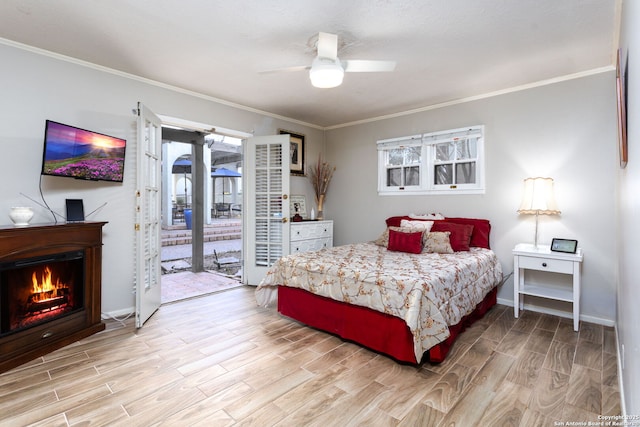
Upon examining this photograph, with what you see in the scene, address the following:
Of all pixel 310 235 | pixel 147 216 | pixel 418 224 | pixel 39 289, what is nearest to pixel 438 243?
pixel 418 224

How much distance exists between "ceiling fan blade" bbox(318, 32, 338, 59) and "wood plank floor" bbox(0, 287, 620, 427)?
241cm

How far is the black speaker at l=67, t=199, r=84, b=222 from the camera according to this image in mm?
2961

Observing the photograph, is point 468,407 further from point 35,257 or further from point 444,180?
point 35,257

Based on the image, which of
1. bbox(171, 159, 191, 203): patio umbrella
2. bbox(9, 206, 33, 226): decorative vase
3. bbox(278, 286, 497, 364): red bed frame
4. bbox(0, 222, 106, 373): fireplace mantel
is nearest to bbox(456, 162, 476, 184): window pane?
bbox(278, 286, 497, 364): red bed frame

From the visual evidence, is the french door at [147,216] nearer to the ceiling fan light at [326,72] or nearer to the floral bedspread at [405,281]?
the floral bedspread at [405,281]

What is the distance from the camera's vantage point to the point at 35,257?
2.55 m

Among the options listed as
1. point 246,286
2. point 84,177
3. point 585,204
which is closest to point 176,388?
point 84,177

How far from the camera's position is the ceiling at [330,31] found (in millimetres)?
2258

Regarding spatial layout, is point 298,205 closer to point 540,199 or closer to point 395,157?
point 395,157

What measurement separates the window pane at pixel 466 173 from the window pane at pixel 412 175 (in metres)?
0.56

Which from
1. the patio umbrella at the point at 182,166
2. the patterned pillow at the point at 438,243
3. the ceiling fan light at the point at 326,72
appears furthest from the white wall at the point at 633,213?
the patio umbrella at the point at 182,166

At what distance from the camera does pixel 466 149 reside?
416 centimetres

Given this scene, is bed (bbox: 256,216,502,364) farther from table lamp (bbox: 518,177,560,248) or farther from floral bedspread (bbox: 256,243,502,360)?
table lamp (bbox: 518,177,560,248)

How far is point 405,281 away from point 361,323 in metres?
0.58
